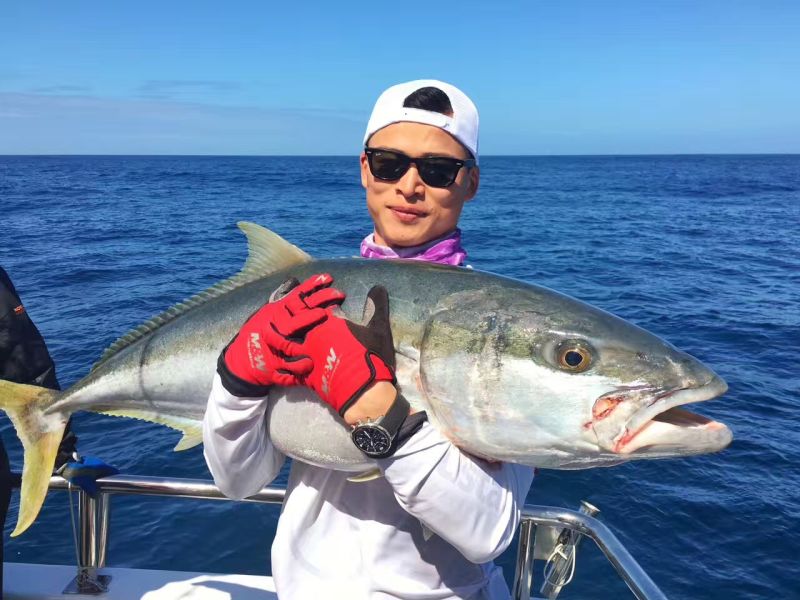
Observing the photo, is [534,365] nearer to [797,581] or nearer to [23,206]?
[797,581]

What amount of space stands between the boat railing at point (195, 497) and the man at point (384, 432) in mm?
690

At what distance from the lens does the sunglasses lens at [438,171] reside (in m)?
2.29

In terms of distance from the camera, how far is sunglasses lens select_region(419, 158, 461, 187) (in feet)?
7.51

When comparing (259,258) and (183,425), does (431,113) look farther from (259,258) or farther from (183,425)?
(183,425)

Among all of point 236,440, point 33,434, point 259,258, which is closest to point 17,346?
point 33,434

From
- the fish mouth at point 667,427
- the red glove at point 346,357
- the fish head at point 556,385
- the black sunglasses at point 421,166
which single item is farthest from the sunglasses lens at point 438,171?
the fish mouth at point 667,427

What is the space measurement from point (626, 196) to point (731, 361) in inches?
1772

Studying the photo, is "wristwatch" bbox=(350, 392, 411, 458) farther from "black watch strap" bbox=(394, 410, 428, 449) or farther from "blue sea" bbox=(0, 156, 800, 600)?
"blue sea" bbox=(0, 156, 800, 600)

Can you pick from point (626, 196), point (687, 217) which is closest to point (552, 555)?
point (687, 217)

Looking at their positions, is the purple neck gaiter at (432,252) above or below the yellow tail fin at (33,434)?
above

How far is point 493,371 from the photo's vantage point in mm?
1941

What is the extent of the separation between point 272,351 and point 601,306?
14882mm

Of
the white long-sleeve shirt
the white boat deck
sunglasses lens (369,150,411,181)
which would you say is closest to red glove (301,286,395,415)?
the white long-sleeve shirt

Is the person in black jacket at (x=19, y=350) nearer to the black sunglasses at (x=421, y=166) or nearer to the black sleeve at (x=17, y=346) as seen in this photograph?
the black sleeve at (x=17, y=346)
